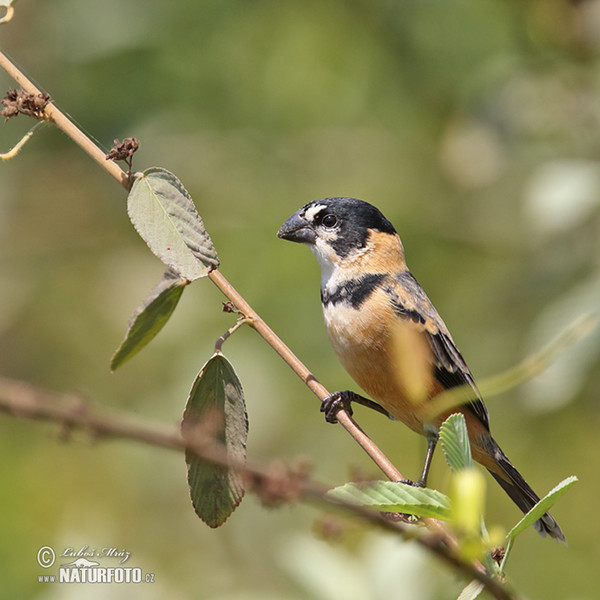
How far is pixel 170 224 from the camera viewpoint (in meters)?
2.04

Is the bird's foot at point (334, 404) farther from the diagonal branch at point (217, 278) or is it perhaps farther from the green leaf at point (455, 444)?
the green leaf at point (455, 444)

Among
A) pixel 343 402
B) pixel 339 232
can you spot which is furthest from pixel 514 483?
pixel 339 232

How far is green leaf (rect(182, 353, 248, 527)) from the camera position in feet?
6.18

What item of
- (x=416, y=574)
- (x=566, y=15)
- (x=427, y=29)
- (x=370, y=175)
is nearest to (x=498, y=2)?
(x=427, y=29)

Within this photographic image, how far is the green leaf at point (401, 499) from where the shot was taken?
5.08 feet

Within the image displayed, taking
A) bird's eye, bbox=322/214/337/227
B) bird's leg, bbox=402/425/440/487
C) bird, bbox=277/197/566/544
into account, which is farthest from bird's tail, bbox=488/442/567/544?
bird's eye, bbox=322/214/337/227

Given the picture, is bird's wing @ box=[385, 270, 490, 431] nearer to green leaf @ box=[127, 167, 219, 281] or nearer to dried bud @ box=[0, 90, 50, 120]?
green leaf @ box=[127, 167, 219, 281]

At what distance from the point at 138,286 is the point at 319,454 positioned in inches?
65.7

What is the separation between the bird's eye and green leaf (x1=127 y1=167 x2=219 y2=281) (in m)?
2.08

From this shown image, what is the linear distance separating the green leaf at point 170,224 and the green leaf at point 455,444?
716mm

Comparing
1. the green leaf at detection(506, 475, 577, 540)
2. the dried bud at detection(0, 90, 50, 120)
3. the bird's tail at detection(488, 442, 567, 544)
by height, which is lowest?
the bird's tail at detection(488, 442, 567, 544)

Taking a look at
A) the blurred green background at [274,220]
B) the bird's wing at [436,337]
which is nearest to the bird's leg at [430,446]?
the bird's wing at [436,337]

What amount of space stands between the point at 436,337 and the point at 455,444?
2.52 meters

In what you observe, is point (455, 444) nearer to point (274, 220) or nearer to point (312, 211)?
point (312, 211)
